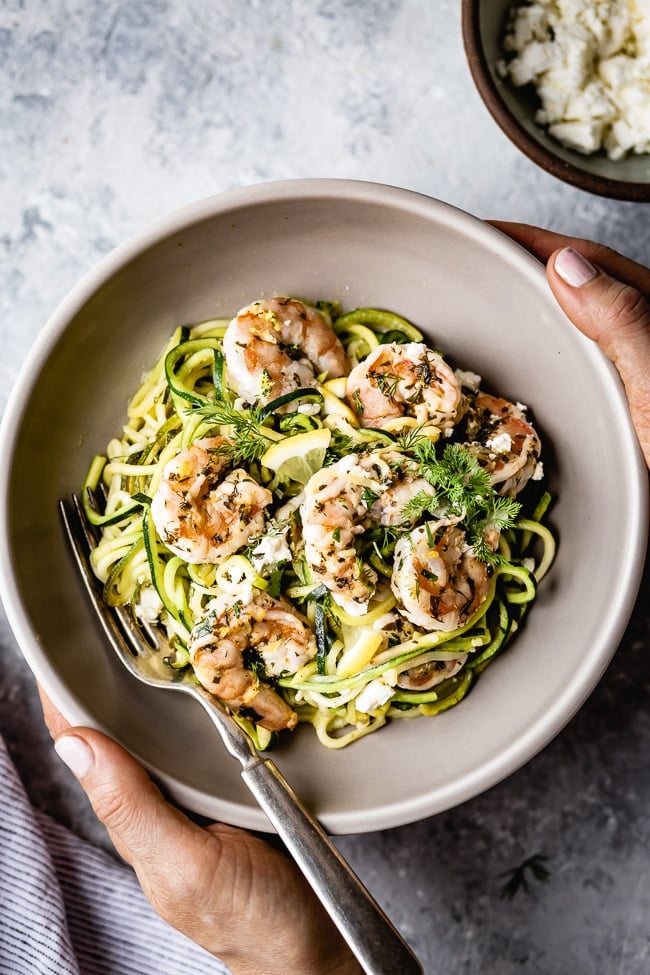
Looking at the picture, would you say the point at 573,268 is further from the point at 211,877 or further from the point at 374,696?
the point at 211,877

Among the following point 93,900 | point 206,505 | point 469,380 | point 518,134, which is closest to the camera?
point 206,505

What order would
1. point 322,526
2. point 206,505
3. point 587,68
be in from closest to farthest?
1. point 322,526
2. point 206,505
3. point 587,68

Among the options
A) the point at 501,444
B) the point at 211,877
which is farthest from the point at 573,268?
the point at 211,877

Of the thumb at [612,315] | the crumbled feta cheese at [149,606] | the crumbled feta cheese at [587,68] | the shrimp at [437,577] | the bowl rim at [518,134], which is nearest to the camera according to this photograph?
the shrimp at [437,577]

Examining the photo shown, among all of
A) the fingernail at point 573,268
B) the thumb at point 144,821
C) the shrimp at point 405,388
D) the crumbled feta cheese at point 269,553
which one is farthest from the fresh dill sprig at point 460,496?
the thumb at point 144,821

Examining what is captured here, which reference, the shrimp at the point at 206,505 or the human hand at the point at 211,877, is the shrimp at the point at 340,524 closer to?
the shrimp at the point at 206,505
